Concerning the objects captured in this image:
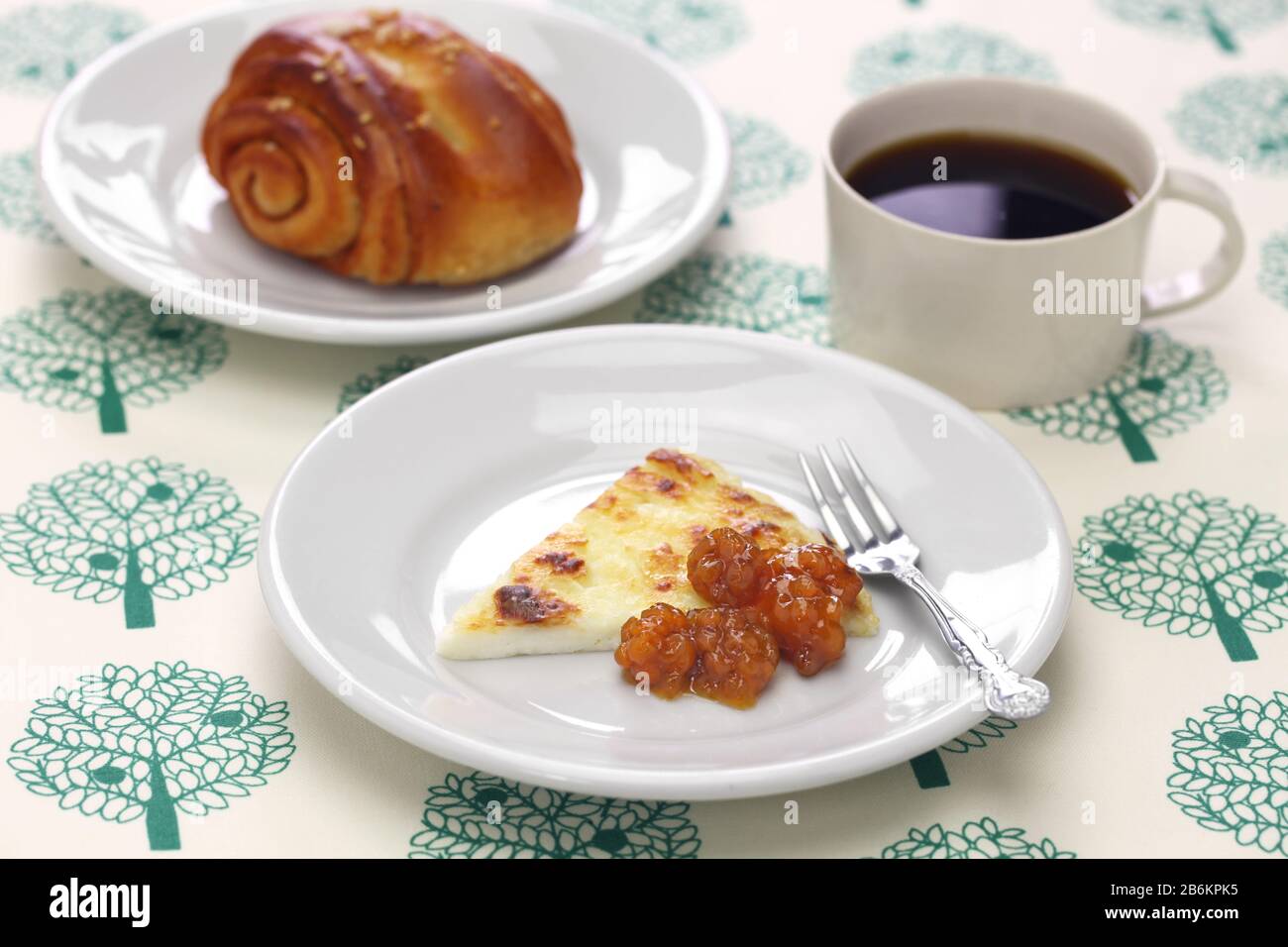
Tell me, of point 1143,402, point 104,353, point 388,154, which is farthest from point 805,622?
point 104,353

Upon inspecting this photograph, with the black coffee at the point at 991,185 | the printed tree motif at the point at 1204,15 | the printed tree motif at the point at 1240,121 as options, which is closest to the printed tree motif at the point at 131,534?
the black coffee at the point at 991,185

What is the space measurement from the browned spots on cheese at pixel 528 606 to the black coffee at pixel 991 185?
849 mm

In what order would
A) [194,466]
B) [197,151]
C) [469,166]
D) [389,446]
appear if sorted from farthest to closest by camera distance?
[197,151] → [469,166] → [194,466] → [389,446]

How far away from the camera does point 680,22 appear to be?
3205 mm

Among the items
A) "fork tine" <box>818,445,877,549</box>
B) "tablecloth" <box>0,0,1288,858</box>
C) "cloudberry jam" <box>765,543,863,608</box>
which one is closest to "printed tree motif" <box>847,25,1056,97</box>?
"tablecloth" <box>0,0,1288,858</box>

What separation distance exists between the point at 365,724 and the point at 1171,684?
3.11 feet

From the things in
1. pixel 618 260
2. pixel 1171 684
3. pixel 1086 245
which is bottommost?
pixel 1171 684

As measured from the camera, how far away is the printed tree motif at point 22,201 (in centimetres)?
250

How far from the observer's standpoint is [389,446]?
191cm

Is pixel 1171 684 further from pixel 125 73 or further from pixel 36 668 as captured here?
pixel 125 73

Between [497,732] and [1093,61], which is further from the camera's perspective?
[1093,61]

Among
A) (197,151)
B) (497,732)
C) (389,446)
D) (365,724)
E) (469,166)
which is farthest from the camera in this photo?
(197,151)

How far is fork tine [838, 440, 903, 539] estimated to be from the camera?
183 centimetres

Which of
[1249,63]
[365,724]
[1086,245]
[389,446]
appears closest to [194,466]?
[389,446]
